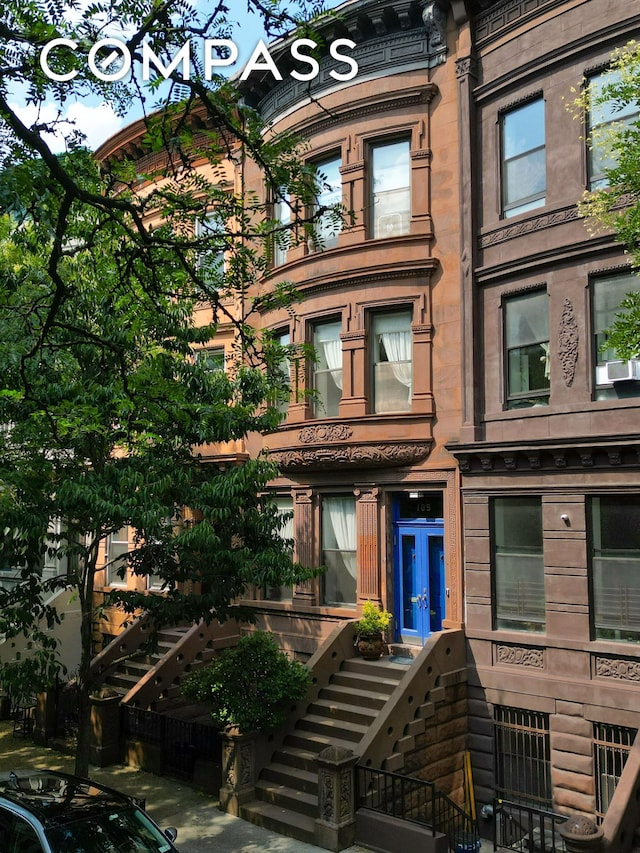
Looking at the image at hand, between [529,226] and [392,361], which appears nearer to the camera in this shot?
[529,226]

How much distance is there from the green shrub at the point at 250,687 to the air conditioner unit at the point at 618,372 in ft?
24.7

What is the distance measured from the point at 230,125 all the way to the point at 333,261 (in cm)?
1025

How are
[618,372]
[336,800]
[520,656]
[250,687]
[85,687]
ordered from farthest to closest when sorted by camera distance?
[520,656] → [250,687] → [618,372] → [85,687] → [336,800]

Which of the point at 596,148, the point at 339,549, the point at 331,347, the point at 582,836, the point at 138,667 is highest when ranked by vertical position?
the point at 596,148

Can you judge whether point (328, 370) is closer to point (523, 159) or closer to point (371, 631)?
point (371, 631)

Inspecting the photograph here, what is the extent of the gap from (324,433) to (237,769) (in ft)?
23.2

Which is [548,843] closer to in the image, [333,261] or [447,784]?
[447,784]

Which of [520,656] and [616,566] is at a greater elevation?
[616,566]

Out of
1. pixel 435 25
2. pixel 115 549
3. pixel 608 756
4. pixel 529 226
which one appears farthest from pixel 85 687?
pixel 435 25

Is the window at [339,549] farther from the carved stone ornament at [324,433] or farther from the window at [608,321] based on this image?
the window at [608,321]

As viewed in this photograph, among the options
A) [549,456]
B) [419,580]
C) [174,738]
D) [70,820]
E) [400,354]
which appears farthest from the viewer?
[400,354]

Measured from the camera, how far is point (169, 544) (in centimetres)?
1227

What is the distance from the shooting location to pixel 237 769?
12.9 metres

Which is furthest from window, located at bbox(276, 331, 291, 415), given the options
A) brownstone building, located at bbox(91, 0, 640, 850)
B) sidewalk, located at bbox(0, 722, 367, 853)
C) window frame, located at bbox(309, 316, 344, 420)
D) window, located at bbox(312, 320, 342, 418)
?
sidewalk, located at bbox(0, 722, 367, 853)
